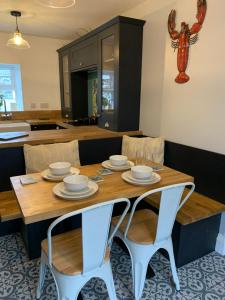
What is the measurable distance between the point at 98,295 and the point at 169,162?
1.50 meters

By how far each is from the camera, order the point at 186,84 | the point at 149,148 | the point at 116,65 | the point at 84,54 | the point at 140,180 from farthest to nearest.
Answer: the point at 84,54
the point at 116,65
the point at 149,148
the point at 186,84
the point at 140,180

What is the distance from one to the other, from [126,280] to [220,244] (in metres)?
0.90

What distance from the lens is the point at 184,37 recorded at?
85.5 inches

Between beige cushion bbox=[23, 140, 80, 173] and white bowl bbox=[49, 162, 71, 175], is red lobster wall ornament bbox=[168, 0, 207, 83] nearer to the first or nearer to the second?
beige cushion bbox=[23, 140, 80, 173]

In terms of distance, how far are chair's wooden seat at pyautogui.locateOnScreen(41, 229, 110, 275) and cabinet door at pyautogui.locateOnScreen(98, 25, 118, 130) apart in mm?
1628

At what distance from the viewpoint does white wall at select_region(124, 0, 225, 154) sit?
76.0 inches

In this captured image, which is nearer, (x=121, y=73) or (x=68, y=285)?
(x=68, y=285)

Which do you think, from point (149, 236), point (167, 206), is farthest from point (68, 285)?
point (167, 206)

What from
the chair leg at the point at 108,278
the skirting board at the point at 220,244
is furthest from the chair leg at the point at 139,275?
the skirting board at the point at 220,244

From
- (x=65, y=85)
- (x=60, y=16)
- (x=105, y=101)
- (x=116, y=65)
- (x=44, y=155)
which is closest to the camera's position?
(x=44, y=155)

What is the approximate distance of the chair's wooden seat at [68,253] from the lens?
47.3 inches

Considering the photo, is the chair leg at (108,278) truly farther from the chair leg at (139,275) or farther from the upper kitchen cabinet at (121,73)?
the upper kitchen cabinet at (121,73)

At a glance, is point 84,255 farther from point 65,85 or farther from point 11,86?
point 11,86

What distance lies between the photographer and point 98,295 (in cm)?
155
